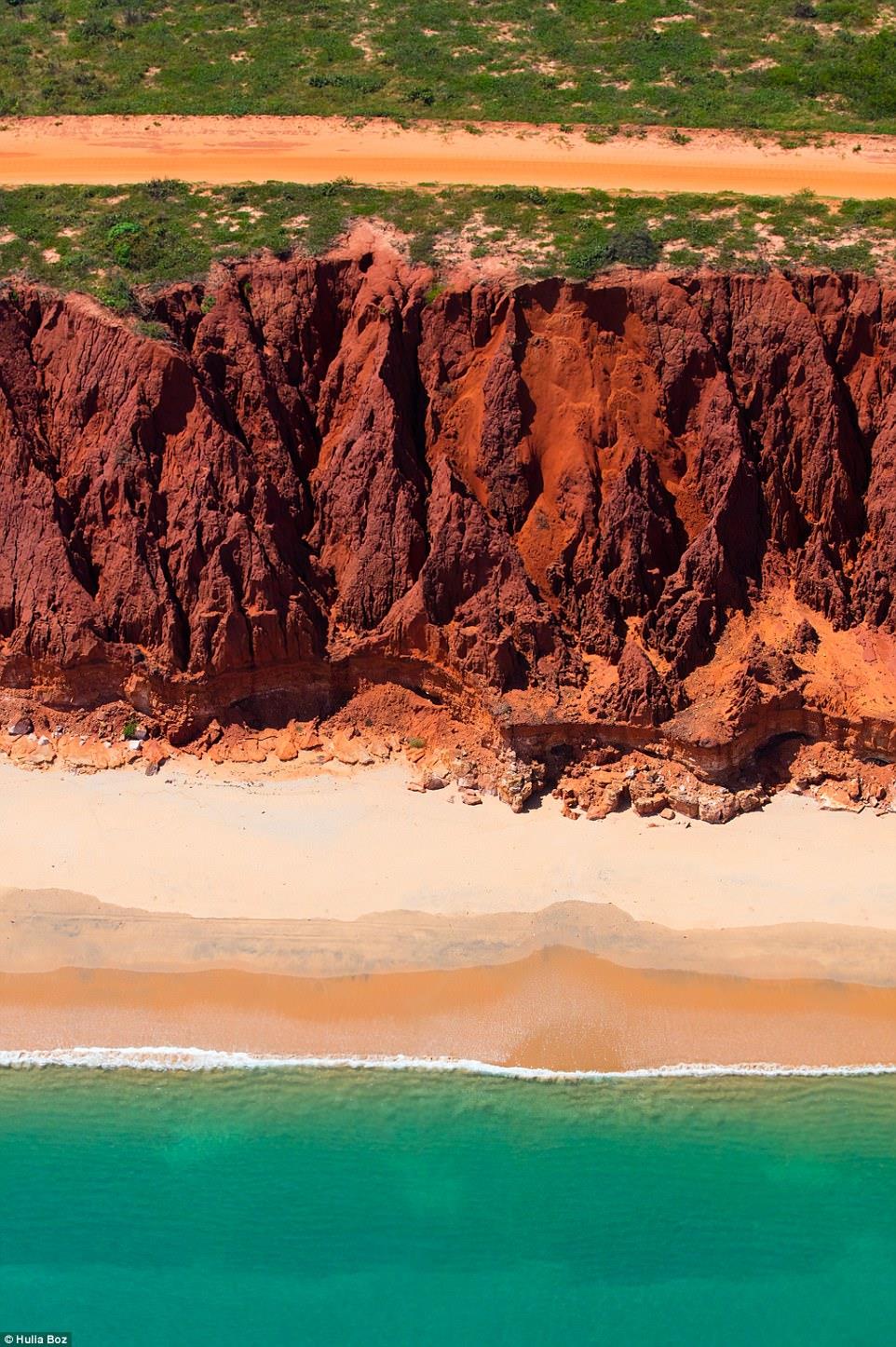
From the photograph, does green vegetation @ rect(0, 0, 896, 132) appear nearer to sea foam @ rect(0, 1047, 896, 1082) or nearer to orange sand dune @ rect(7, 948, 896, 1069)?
orange sand dune @ rect(7, 948, 896, 1069)

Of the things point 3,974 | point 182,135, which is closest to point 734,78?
point 182,135

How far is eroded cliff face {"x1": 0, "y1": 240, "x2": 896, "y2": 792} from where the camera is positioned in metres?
26.9

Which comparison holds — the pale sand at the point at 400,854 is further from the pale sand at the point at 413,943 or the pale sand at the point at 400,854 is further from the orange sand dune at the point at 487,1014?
the orange sand dune at the point at 487,1014

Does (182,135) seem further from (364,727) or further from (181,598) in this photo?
(364,727)

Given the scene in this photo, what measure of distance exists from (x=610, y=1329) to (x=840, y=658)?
1281 cm

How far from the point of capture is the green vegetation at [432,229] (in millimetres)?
27922

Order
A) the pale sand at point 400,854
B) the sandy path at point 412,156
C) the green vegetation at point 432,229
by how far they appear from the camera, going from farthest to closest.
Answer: the sandy path at point 412,156 < the green vegetation at point 432,229 < the pale sand at point 400,854

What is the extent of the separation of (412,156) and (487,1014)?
19.5 meters

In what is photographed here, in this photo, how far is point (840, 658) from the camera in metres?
27.1

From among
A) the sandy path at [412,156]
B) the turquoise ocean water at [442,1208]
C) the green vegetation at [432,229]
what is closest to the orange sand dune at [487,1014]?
Answer: the turquoise ocean water at [442,1208]

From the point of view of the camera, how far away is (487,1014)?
79.2 ft

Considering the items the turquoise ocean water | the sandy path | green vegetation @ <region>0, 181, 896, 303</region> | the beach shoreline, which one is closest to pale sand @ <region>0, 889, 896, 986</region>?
the beach shoreline

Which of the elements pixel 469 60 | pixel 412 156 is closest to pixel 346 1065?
pixel 412 156

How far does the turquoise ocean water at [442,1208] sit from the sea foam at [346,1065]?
0.49 ft
